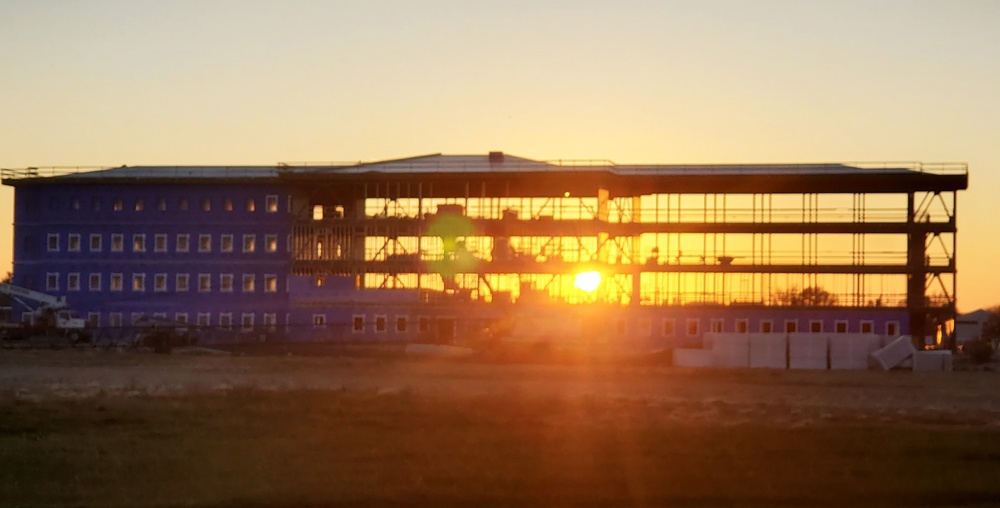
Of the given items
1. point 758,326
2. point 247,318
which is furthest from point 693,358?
point 247,318

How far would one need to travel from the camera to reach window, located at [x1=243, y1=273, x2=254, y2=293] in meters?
93.1

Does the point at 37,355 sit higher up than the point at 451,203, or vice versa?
the point at 451,203

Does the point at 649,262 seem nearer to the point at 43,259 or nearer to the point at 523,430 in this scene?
the point at 43,259

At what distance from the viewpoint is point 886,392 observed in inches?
1849

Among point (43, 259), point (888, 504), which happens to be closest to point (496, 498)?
point (888, 504)

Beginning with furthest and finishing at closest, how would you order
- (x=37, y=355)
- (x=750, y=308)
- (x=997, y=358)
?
(x=750, y=308)
(x=997, y=358)
(x=37, y=355)

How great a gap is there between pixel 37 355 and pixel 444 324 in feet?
95.3

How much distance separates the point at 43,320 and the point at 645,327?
39.3m

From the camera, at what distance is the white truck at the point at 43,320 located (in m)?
81.4

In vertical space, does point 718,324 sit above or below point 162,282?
below

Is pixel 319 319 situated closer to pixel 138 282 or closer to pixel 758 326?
pixel 138 282

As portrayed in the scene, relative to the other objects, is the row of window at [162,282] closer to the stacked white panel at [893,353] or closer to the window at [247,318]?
the window at [247,318]

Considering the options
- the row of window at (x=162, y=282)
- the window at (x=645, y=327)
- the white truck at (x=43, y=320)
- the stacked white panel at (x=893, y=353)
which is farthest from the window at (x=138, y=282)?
the stacked white panel at (x=893, y=353)

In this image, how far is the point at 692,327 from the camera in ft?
290
